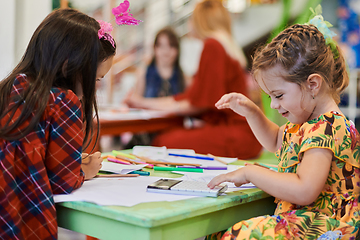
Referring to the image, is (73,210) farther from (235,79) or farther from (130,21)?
(235,79)

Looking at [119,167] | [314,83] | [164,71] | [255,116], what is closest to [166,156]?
[119,167]

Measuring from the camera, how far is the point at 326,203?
2.62 feet

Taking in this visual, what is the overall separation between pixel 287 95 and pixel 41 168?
1.84 ft

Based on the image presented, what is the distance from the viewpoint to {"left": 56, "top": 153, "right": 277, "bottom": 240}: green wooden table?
0.62m

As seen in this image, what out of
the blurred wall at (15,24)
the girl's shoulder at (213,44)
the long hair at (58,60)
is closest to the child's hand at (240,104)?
the long hair at (58,60)

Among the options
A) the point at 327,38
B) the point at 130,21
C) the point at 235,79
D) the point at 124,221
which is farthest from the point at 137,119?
the point at 124,221

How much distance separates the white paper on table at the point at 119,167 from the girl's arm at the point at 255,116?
30cm

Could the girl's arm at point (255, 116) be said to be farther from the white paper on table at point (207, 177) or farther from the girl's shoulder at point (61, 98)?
the girl's shoulder at point (61, 98)

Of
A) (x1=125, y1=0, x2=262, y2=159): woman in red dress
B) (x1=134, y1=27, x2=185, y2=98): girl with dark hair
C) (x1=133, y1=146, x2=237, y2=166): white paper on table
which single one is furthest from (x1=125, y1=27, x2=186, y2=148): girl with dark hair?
(x1=133, y1=146, x2=237, y2=166): white paper on table

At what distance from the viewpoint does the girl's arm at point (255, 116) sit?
109 cm

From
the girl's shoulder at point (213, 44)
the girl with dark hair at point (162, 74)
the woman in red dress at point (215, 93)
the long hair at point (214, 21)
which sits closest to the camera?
the woman in red dress at point (215, 93)

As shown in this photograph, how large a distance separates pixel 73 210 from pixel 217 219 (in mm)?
288

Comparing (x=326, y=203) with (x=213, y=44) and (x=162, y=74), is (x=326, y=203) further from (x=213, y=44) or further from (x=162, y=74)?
(x=162, y=74)

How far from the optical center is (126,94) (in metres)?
4.02
